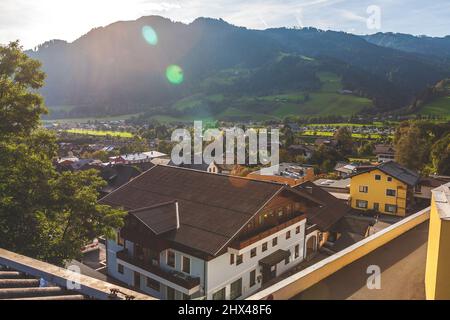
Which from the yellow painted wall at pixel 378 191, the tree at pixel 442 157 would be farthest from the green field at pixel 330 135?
the yellow painted wall at pixel 378 191

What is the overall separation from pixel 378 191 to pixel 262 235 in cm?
1981

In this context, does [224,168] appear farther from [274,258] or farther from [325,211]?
[274,258]

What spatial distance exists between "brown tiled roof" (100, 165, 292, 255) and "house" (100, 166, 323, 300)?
0.16 feet

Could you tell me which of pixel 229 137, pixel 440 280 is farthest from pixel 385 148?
pixel 440 280

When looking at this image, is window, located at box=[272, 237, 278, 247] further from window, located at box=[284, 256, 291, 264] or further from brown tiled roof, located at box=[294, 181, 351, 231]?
brown tiled roof, located at box=[294, 181, 351, 231]

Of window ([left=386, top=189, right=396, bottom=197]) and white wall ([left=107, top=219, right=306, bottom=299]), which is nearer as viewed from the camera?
white wall ([left=107, top=219, right=306, bottom=299])

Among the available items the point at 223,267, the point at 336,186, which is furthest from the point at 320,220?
the point at 336,186

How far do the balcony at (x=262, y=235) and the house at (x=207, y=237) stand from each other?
56mm

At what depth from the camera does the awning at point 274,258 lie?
66.4 feet

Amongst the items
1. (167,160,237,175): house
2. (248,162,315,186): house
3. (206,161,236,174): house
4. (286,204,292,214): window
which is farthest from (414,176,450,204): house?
(206,161,236,174): house

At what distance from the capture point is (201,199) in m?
21.5

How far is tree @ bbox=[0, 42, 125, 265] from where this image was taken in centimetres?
1090
